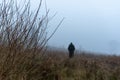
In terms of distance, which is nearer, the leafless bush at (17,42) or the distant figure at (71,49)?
the leafless bush at (17,42)

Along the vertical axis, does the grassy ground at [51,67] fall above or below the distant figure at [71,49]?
below

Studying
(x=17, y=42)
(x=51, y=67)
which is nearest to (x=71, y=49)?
(x=51, y=67)

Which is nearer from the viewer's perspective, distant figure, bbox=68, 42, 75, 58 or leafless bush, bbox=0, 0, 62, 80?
leafless bush, bbox=0, 0, 62, 80

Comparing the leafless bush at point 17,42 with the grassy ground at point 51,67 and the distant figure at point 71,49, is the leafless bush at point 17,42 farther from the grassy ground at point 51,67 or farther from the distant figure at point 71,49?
the distant figure at point 71,49

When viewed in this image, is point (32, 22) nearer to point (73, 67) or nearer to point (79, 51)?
point (73, 67)

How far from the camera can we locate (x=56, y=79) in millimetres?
17188

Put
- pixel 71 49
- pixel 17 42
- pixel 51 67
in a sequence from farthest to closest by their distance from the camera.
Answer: pixel 71 49 < pixel 51 67 < pixel 17 42

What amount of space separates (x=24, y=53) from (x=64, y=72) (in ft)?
29.0

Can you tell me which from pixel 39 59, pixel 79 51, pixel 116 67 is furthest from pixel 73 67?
pixel 39 59

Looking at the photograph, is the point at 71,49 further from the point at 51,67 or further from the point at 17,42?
the point at 17,42

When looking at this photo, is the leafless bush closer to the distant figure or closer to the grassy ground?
the grassy ground

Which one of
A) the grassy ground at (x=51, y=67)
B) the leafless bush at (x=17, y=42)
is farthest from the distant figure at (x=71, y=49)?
the leafless bush at (x=17, y=42)

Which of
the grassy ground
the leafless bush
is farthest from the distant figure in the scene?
the leafless bush

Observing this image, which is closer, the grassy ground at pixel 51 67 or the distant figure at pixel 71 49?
the grassy ground at pixel 51 67
